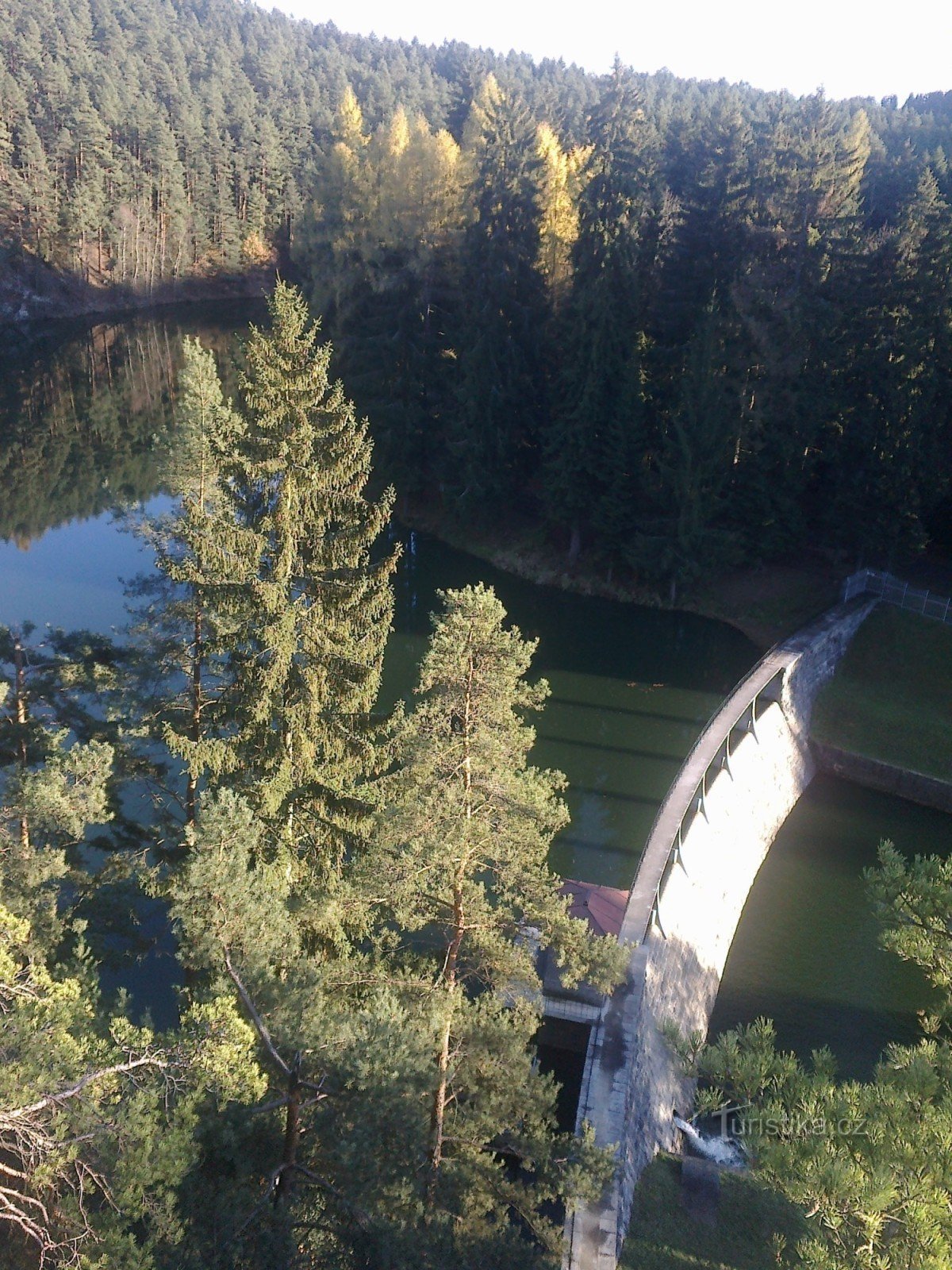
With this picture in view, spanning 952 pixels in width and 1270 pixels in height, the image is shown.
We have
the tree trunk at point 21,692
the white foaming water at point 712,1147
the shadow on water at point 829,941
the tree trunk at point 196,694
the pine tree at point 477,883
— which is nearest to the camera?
the pine tree at point 477,883

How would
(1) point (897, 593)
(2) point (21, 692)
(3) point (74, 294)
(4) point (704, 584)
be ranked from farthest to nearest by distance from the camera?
1. (3) point (74, 294)
2. (4) point (704, 584)
3. (1) point (897, 593)
4. (2) point (21, 692)

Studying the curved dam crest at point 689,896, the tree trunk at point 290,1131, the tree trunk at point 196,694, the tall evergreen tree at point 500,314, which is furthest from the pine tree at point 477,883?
the tall evergreen tree at point 500,314

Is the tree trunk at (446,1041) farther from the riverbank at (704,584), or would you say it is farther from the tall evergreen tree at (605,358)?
the tall evergreen tree at (605,358)

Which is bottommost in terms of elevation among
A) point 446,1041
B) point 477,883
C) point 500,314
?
point 446,1041

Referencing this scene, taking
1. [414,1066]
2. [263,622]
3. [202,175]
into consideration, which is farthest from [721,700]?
[202,175]

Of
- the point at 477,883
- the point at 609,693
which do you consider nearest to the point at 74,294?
the point at 609,693

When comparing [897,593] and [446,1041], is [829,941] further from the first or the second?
[897,593]
